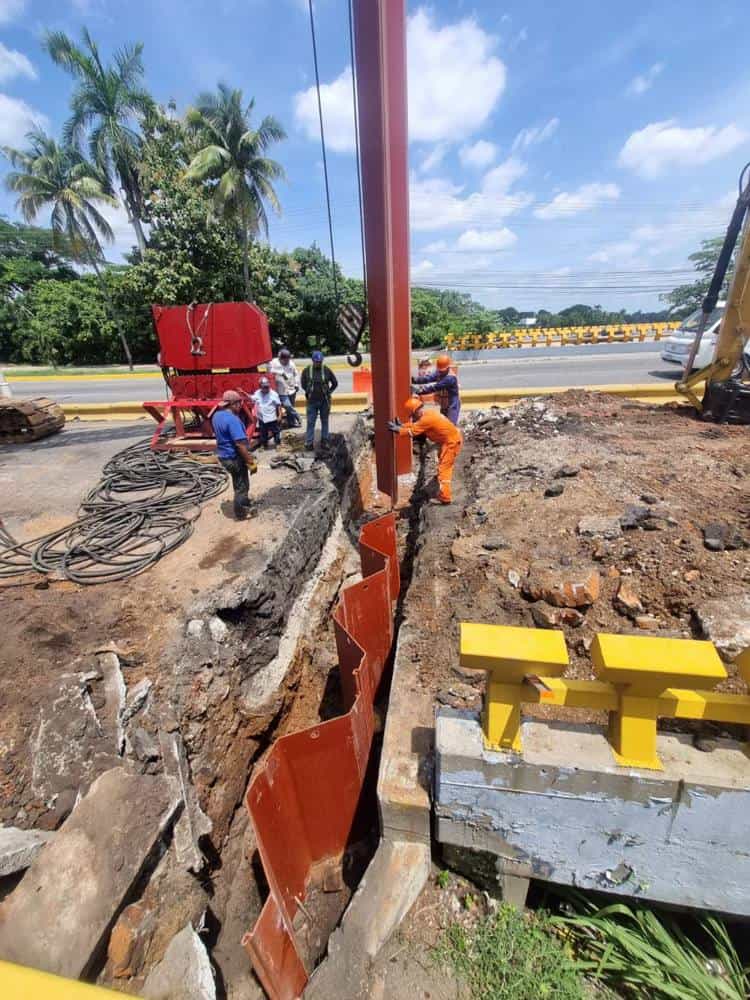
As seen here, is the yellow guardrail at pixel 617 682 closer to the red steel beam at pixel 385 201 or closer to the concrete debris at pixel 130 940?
the concrete debris at pixel 130 940

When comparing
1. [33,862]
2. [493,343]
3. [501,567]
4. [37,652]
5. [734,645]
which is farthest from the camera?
[493,343]

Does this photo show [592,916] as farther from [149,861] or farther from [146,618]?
[146,618]

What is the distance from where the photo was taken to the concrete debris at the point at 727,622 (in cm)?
290

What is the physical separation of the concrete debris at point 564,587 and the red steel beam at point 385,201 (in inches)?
104

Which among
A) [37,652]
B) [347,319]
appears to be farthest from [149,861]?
[347,319]

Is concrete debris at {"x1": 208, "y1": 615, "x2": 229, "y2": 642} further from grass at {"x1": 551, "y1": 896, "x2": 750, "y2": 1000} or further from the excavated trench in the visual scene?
grass at {"x1": 551, "y1": 896, "x2": 750, "y2": 1000}

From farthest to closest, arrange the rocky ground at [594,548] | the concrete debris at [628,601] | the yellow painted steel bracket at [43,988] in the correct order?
the concrete debris at [628,601], the rocky ground at [594,548], the yellow painted steel bracket at [43,988]

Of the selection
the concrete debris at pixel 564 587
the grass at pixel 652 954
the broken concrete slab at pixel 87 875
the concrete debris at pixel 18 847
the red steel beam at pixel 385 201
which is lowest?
the grass at pixel 652 954

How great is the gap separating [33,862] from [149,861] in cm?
54

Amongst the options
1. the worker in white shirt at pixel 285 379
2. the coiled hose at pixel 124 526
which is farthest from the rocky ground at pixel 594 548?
the worker in white shirt at pixel 285 379

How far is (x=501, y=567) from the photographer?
4.12m

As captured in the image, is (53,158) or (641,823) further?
(53,158)

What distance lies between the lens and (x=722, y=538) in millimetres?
3812

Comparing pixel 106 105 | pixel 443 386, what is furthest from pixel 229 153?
pixel 443 386
